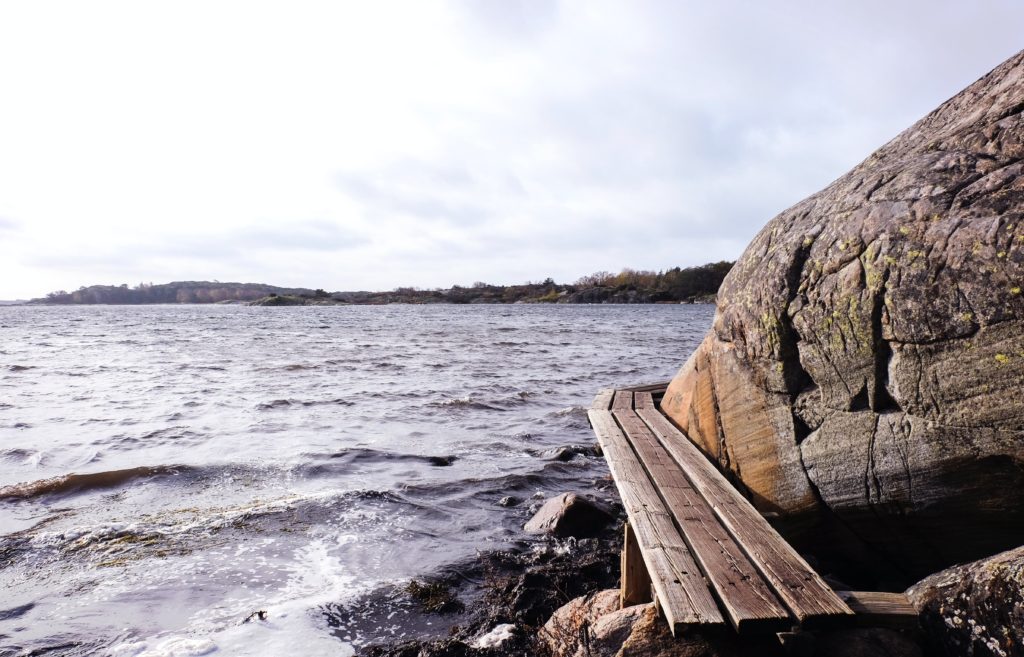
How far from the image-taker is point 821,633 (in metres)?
3.21

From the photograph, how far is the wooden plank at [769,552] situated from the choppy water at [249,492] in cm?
262

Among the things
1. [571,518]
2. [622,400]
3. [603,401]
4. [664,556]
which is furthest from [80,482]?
[664,556]

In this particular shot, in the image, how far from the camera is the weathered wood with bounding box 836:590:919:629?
328 cm

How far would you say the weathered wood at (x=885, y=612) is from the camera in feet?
10.8

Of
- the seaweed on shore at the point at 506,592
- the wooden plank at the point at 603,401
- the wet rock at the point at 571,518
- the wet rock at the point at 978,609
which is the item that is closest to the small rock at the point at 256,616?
the seaweed on shore at the point at 506,592

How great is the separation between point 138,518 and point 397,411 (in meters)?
6.78

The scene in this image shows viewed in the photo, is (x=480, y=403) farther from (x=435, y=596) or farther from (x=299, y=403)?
(x=435, y=596)

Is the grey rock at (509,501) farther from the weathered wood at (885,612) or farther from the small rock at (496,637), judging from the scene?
the weathered wood at (885,612)

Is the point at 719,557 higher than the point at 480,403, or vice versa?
the point at 719,557

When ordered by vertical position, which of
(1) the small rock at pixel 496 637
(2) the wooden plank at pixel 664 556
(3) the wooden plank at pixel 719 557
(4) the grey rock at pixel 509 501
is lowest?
(4) the grey rock at pixel 509 501

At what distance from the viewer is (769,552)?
148 inches

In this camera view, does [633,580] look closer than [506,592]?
Yes

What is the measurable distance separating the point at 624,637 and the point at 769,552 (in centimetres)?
109

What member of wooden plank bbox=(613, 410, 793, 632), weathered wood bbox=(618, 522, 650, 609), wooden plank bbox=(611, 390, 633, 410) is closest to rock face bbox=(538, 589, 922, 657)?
wooden plank bbox=(613, 410, 793, 632)
